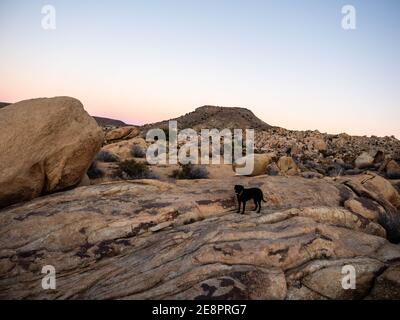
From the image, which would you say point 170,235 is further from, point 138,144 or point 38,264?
point 138,144

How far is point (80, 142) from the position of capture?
9422mm

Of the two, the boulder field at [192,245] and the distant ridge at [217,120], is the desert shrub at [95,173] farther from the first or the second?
the distant ridge at [217,120]

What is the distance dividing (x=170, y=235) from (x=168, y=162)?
11706 mm

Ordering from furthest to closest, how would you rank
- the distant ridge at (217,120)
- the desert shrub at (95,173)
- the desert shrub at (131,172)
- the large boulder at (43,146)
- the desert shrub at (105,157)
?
the distant ridge at (217,120) → the desert shrub at (105,157) → the desert shrub at (131,172) → the desert shrub at (95,173) → the large boulder at (43,146)

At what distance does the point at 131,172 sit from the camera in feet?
46.7

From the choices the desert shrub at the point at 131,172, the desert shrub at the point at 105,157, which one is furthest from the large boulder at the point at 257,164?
the desert shrub at the point at 105,157

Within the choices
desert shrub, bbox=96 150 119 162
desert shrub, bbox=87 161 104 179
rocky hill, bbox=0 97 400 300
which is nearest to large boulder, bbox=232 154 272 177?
rocky hill, bbox=0 97 400 300

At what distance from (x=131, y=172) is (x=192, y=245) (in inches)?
327

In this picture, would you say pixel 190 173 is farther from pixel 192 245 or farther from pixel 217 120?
pixel 217 120

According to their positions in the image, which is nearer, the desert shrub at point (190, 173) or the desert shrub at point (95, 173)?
the desert shrub at point (95, 173)

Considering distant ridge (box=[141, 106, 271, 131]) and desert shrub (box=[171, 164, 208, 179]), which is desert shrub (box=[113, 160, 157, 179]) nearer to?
desert shrub (box=[171, 164, 208, 179])

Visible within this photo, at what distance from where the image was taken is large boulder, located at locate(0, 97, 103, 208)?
8.27 metres

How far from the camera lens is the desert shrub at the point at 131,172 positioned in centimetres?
1378

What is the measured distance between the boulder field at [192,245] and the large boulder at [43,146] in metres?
0.53
